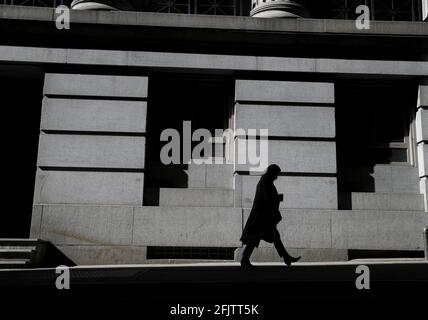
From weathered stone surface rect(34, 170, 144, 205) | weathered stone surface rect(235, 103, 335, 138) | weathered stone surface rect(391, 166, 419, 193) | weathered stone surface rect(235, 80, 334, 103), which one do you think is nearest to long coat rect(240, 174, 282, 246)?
weathered stone surface rect(235, 103, 335, 138)

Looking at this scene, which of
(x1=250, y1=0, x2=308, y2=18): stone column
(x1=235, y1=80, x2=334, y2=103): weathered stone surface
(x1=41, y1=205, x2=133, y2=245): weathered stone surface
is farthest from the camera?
(x1=250, y1=0, x2=308, y2=18): stone column

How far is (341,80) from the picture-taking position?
12.5 m

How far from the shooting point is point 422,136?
11836 mm

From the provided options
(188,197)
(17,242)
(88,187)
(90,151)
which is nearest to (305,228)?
(188,197)

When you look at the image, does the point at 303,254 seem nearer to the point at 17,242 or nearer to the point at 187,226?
the point at 187,226

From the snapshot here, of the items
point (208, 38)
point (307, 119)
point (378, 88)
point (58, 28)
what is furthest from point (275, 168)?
point (58, 28)

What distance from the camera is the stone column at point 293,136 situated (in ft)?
37.7

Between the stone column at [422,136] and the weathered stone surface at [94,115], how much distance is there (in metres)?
6.76

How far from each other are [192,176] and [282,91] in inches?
121

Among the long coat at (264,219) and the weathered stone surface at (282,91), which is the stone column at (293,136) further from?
the long coat at (264,219)

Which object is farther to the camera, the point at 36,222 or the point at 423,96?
the point at 423,96

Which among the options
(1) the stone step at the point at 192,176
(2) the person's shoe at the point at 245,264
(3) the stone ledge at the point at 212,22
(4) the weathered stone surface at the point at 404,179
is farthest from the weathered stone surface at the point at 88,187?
(4) the weathered stone surface at the point at 404,179

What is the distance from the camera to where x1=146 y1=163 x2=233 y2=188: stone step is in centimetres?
1195

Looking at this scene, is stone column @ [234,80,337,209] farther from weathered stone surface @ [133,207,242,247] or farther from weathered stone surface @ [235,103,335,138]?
weathered stone surface @ [133,207,242,247]
